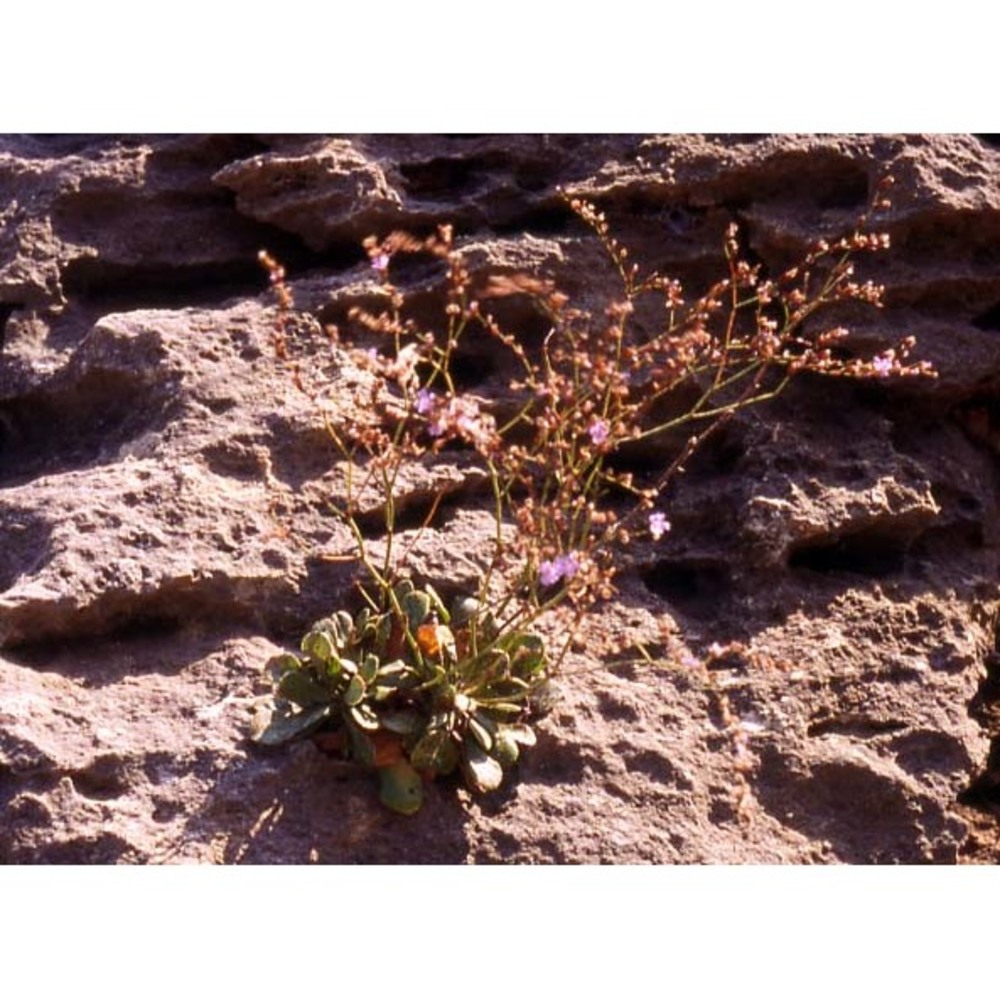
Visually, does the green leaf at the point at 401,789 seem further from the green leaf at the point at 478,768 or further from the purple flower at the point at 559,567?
the purple flower at the point at 559,567

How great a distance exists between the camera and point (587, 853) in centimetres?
288

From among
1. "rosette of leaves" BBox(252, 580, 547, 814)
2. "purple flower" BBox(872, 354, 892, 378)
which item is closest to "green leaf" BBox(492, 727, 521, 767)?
"rosette of leaves" BBox(252, 580, 547, 814)

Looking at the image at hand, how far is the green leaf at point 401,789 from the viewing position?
2.84 metres

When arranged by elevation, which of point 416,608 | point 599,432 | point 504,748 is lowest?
point 504,748

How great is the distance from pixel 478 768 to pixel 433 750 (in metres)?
0.09

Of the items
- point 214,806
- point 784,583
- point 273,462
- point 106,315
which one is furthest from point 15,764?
point 784,583

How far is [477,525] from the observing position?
3324mm

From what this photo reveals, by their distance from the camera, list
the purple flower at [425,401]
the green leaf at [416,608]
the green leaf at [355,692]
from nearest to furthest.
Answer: the purple flower at [425,401]
the green leaf at [355,692]
the green leaf at [416,608]

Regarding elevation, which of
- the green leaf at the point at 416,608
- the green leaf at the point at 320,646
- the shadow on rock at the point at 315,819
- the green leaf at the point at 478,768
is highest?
the green leaf at the point at 416,608

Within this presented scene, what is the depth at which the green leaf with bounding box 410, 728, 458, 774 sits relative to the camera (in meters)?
2.83

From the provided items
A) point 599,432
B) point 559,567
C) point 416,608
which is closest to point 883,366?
point 599,432

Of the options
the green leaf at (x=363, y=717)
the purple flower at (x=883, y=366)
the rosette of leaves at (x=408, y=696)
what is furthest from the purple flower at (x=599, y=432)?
the green leaf at (x=363, y=717)

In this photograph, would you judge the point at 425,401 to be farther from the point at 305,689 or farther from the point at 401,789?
the point at 401,789

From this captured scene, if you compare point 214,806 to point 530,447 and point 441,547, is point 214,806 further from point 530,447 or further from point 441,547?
point 530,447
